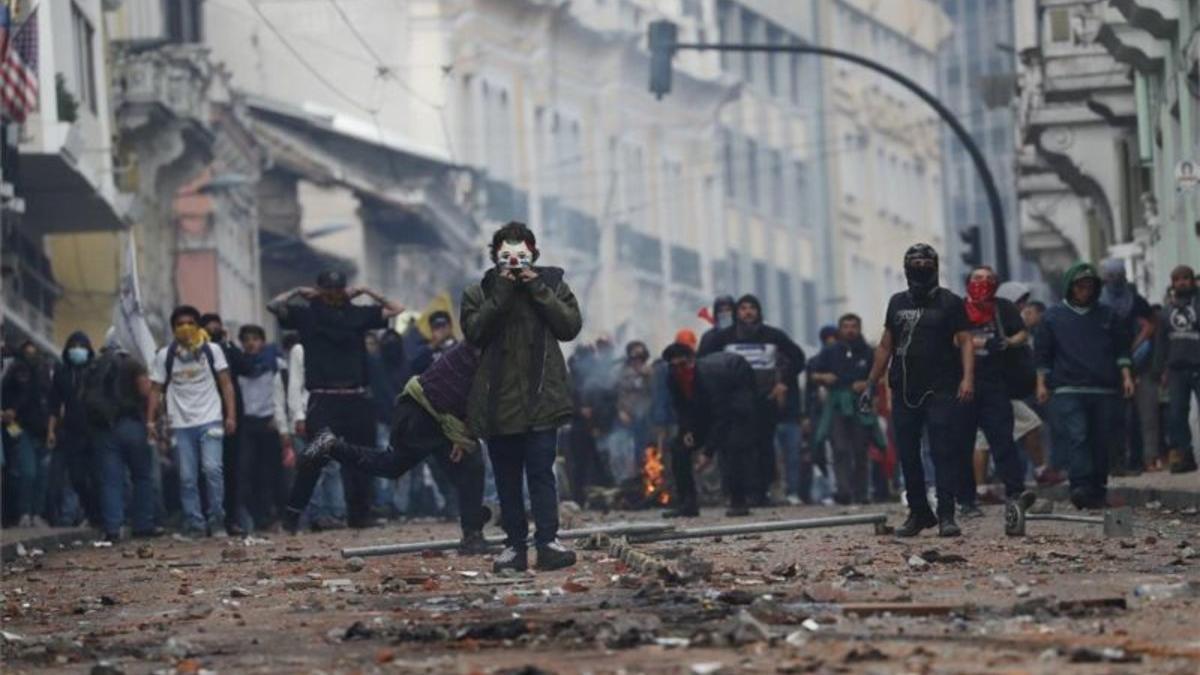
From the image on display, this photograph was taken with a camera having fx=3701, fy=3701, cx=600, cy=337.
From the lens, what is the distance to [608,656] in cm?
1114

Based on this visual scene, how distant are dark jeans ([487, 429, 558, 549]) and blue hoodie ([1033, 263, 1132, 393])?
23.3ft

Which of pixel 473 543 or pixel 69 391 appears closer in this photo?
pixel 473 543

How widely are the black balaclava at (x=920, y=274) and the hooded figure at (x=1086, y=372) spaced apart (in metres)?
3.81

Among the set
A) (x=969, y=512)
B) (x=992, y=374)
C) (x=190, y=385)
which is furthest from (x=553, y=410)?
(x=190, y=385)

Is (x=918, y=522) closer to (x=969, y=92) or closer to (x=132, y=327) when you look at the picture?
(x=132, y=327)

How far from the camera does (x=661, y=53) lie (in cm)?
3891

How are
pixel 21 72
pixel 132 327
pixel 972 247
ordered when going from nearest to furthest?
pixel 132 327 < pixel 21 72 < pixel 972 247

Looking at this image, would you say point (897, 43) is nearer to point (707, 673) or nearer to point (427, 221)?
point (427, 221)

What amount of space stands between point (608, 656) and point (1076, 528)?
8.88 metres

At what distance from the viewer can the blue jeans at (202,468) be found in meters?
26.2

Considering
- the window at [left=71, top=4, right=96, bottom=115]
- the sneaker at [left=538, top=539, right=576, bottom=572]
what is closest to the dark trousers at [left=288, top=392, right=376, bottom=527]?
the sneaker at [left=538, top=539, right=576, bottom=572]

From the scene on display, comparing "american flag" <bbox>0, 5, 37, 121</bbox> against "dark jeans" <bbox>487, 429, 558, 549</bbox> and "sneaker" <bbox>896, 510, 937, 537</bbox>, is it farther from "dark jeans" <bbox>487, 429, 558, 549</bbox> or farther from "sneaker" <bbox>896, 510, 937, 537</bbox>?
"dark jeans" <bbox>487, 429, 558, 549</bbox>

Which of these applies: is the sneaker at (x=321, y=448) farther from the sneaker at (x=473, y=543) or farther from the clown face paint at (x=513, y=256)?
the clown face paint at (x=513, y=256)

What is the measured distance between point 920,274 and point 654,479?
13.1m
